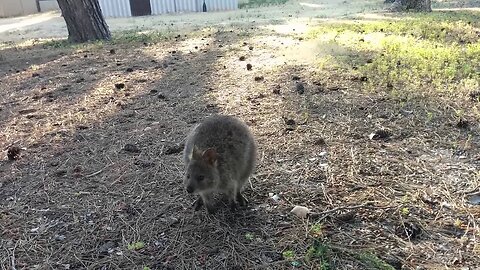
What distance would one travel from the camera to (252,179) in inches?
132

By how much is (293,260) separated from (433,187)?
1.19m

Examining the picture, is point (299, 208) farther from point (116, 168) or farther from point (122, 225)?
point (116, 168)

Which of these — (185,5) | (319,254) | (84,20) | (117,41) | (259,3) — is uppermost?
(84,20)

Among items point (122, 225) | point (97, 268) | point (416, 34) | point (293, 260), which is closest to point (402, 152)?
point (293, 260)

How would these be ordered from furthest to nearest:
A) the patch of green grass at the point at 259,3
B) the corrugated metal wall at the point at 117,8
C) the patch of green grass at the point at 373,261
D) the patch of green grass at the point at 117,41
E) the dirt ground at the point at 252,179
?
the patch of green grass at the point at 259,3
the corrugated metal wall at the point at 117,8
the patch of green grass at the point at 117,41
the dirt ground at the point at 252,179
the patch of green grass at the point at 373,261

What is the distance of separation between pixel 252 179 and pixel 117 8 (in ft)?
60.6

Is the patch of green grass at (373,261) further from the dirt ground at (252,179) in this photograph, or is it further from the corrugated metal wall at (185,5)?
the corrugated metal wall at (185,5)

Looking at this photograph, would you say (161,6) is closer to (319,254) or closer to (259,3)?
(259,3)

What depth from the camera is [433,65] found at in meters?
5.51

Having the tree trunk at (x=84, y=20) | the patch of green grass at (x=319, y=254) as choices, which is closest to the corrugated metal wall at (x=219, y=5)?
the tree trunk at (x=84, y=20)

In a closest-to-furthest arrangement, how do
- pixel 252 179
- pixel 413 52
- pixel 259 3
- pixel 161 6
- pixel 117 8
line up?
pixel 252 179, pixel 413 52, pixel 117 8, pixel 161 6, pixel 259 3

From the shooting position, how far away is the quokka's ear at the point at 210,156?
9.21 ft

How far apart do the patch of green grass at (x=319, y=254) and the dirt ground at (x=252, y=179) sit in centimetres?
1

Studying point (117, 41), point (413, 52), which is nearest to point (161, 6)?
point (117, 41)
